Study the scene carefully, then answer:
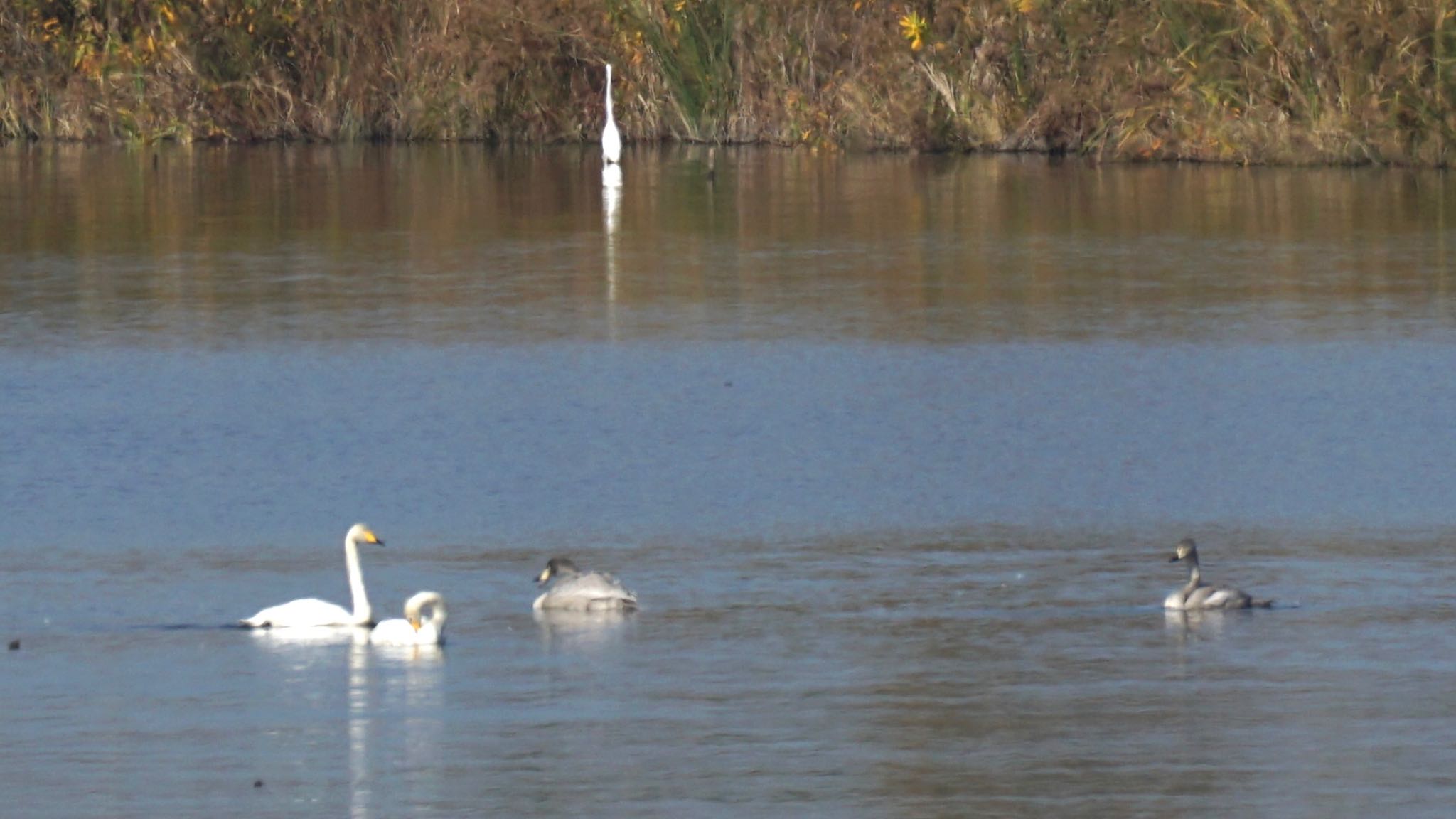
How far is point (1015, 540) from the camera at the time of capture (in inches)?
400

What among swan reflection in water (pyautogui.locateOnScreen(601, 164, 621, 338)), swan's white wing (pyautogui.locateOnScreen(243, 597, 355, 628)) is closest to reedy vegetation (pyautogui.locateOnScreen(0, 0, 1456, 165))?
swan reflection in water (pyautogui.locateOnScreen(601, 164, 621, 338))

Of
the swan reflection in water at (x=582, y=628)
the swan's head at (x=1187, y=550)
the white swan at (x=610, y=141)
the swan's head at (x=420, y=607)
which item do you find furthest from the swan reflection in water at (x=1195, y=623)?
the white swan at (x=610, y=141)

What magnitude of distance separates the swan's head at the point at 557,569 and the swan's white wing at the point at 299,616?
2.46 feet

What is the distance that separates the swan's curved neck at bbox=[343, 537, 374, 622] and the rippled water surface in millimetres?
181

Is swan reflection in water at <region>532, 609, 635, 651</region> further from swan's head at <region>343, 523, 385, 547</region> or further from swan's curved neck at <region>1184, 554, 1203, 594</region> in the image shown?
swan's curved neck at <region>1184, 554, 1203, 594</region>

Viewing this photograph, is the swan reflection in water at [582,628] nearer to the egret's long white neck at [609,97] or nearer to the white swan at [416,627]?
the white swan at [416,627]

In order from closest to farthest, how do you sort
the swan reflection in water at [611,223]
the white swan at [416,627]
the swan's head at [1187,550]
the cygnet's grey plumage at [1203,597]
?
1. the white swan at [416,627]
2. the cygnet's grey plumage at [1203,597]
3. the swan's head at [1187,550]
4. the swan reflection in water at [611,223]

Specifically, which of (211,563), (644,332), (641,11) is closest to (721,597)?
(211,563)

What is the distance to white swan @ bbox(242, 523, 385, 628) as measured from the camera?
8695 millimetres

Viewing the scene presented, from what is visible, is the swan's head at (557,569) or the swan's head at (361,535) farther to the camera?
the swan's head at (557,569)

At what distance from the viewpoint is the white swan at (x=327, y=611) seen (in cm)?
870

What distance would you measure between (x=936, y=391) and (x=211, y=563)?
4.86 metres

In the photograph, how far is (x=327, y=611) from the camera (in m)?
8.74

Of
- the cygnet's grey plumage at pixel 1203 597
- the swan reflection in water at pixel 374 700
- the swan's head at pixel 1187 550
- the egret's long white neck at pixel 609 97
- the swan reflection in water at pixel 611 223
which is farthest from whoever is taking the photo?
the egret's long white neck at pixel 609 97
